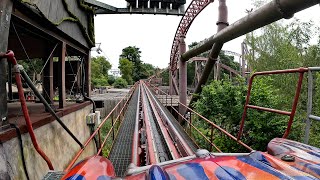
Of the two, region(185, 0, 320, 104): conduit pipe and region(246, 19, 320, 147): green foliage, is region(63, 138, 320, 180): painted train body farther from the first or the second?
region(246, 19, 320, 147): green foliage

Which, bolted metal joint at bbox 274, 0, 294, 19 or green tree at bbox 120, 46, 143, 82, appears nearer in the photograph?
bolted metal joint at bbox 274, 0, 294, 19

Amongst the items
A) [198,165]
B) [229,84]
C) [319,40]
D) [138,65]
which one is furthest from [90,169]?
[138,65]

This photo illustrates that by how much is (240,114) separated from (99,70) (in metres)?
54.9

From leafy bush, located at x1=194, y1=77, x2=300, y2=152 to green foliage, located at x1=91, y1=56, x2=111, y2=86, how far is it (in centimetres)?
4378

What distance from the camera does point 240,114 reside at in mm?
7676

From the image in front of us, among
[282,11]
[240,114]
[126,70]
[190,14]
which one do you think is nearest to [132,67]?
[126,70]

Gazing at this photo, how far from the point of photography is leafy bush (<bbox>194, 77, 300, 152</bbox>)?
7.00 metres

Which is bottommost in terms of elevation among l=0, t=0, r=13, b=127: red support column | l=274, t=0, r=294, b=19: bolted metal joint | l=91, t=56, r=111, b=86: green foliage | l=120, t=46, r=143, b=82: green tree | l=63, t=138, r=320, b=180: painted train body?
Result: l=63, t=138, r=320, b=180: painted train body

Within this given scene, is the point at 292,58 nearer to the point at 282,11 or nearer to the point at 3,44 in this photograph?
the point at 282,11

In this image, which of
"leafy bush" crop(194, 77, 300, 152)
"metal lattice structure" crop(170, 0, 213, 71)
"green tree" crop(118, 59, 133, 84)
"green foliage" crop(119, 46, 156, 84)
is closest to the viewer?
"leafy bush" crop(194, 77, 300, 152)

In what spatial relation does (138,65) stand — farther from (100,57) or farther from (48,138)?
(48,138)

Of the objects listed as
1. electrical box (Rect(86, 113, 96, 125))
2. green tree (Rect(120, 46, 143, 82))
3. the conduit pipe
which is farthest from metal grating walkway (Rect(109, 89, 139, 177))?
green tree (Rect(120, 46, 143, 82))

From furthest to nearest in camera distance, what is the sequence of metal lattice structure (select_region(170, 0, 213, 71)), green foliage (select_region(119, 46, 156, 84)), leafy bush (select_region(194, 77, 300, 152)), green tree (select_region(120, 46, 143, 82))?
1. green tree (select_region(120, 46, 143, 82))
2. green foliage (select_region(119, 46, 156, 84))
3. metal lattice structure (select_region(170, 0, 213, 71))
4. leafy bush (select_region(194, 77, 300, 152))

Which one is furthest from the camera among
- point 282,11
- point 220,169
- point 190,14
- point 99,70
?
point 99,70
